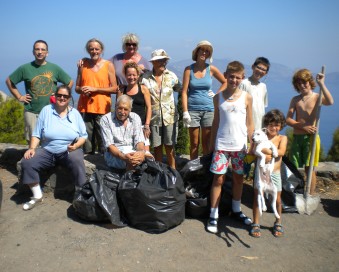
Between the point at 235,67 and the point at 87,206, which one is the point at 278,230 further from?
the point at 87,206

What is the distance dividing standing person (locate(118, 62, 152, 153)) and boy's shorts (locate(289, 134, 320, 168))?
2.02 metres

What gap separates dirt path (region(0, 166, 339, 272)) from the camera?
118 inches

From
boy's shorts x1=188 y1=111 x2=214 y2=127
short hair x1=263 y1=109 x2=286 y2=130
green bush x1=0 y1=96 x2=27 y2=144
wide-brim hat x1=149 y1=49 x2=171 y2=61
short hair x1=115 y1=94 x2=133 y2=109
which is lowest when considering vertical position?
green bush x1=0 y1=96 x2=27 y2=144

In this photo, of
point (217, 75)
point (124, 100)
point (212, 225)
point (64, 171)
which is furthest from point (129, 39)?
point (212, 225)

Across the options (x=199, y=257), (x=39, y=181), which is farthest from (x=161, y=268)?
(x=39, y=181)

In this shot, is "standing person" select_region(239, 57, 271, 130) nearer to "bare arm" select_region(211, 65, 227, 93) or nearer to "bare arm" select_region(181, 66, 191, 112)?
"bare arm" select_region(211, 65, 227, 93)

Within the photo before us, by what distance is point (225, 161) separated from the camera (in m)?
3.59

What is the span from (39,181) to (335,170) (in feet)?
14.9

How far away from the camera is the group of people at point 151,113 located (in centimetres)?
359

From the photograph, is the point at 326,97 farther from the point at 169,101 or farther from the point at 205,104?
the point at 169,101

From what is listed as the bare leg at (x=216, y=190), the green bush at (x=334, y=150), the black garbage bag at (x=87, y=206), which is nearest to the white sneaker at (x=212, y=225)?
the bare leg at (x=216, y=190)

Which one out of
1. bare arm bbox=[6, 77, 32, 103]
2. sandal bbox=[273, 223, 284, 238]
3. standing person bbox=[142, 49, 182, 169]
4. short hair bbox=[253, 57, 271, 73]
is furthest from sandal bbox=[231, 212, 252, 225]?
bare arm bbox=[6, 77, 32, 103]

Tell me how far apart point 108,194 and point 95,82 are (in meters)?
1.78

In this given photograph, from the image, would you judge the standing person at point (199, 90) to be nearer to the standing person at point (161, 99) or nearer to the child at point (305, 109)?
the standing person at point (161, 99)
